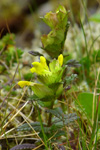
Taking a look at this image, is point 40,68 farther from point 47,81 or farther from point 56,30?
point 56,30

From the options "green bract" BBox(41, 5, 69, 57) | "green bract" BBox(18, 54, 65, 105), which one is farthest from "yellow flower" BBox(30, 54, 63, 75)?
"green bract" BBox(41, 5, 69, 57)

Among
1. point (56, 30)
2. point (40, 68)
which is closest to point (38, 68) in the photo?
point (40, 68)

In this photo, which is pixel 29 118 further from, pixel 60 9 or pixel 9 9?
pixel 9 9

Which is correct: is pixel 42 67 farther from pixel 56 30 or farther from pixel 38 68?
pixel 56 30

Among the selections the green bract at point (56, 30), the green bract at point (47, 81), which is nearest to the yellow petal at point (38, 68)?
the green bract at point (47, 81)

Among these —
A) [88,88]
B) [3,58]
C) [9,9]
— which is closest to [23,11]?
[9,9]

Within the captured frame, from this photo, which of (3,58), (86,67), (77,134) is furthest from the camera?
(3,58)

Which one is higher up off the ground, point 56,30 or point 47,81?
point 56,30

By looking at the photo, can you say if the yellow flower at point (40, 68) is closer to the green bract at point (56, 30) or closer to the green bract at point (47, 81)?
the green bract at point (47, 81)

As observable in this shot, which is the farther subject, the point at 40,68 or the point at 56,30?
the point at 56,30
